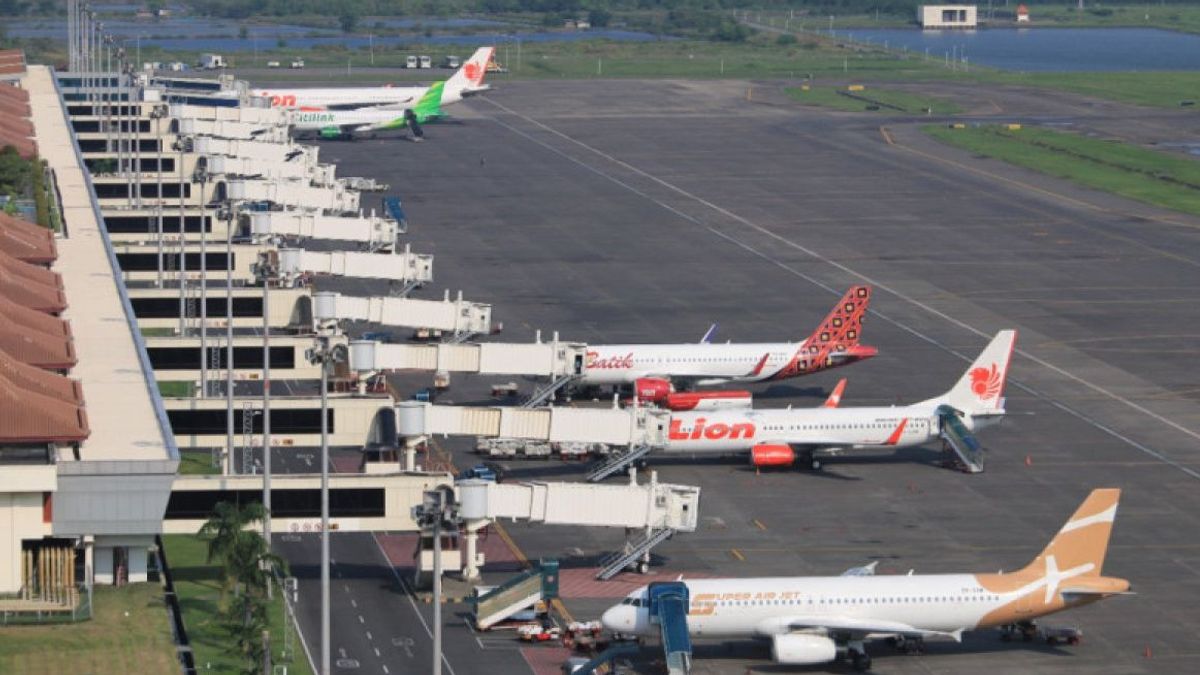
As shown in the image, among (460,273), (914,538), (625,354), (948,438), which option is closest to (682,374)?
(625,354)

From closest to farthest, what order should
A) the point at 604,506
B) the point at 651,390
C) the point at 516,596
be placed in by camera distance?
the point at 516,596 → the point at 604,506 → the point at 651,390

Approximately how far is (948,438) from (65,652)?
50.5m

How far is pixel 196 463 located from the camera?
112062mm

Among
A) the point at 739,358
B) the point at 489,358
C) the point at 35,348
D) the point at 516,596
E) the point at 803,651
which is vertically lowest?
the point at 803,651

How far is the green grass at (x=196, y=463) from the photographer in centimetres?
10988

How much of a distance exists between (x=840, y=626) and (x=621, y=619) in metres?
8.06

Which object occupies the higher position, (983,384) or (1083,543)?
(983,384)

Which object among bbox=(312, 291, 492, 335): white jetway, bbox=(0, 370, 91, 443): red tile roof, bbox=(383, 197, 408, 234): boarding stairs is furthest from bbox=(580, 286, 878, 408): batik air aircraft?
bbox=(383, 197, 408, 234): boarding stairs

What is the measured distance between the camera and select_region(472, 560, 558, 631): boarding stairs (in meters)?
87.4

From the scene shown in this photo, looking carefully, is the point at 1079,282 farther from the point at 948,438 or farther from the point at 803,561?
the point at 803,561

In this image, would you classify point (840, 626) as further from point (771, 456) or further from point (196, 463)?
point (196, 463)

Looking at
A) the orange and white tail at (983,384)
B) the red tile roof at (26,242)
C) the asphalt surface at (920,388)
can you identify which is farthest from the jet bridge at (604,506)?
the red tile roof at (26,242)

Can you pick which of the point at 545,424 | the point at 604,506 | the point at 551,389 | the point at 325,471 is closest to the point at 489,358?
the point at 551,389

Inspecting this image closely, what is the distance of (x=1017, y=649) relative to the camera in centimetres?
8550
